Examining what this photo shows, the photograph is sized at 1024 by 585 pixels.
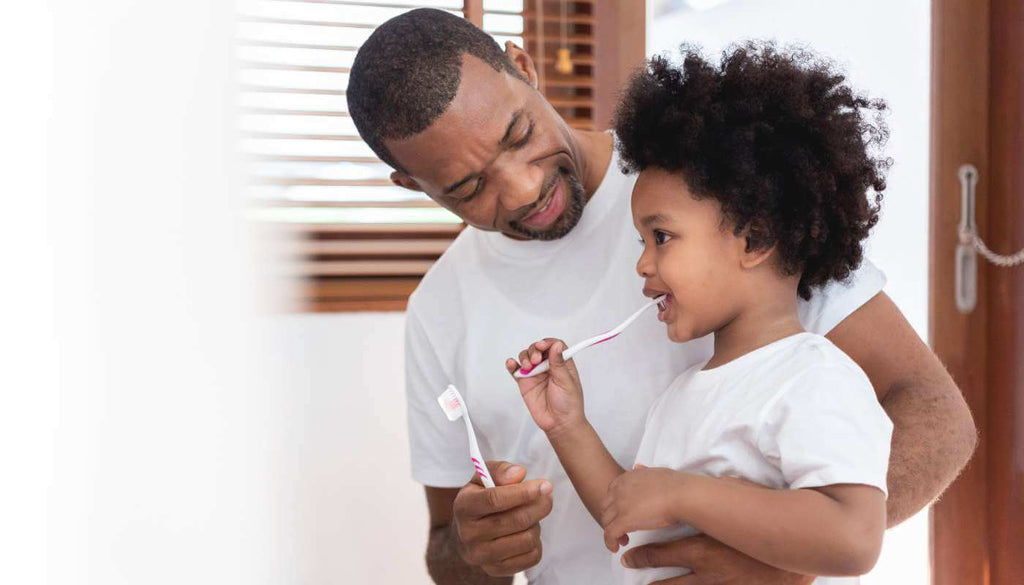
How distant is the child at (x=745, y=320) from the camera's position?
78 cm

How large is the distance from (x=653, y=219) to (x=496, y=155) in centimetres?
20

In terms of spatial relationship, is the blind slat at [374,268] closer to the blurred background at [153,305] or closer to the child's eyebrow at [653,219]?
the child's eyebrow at [653,219]

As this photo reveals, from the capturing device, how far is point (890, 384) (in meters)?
0.99

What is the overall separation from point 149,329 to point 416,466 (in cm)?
126

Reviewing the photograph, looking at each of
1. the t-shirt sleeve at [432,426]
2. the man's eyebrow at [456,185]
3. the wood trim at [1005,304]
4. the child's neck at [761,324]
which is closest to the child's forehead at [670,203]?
the child's neck at [761,324]

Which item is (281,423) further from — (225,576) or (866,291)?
(866,291)

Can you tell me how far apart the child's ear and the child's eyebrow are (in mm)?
80

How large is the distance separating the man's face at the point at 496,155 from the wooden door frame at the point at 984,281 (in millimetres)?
1279

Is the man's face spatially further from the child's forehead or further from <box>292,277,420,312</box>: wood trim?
<box>292,277,420,312</box>: wood trim

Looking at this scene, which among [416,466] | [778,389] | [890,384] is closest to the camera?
[778,389]

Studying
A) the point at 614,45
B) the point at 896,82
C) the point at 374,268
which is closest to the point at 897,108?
the point at 896,82

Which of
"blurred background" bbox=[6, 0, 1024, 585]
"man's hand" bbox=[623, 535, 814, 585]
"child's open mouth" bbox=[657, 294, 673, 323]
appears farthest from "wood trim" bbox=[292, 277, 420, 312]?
"blurred background" bbox=[6, 0, 1024, 585]

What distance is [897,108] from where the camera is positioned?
212cm

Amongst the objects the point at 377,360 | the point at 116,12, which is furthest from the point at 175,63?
the point at 377,360
